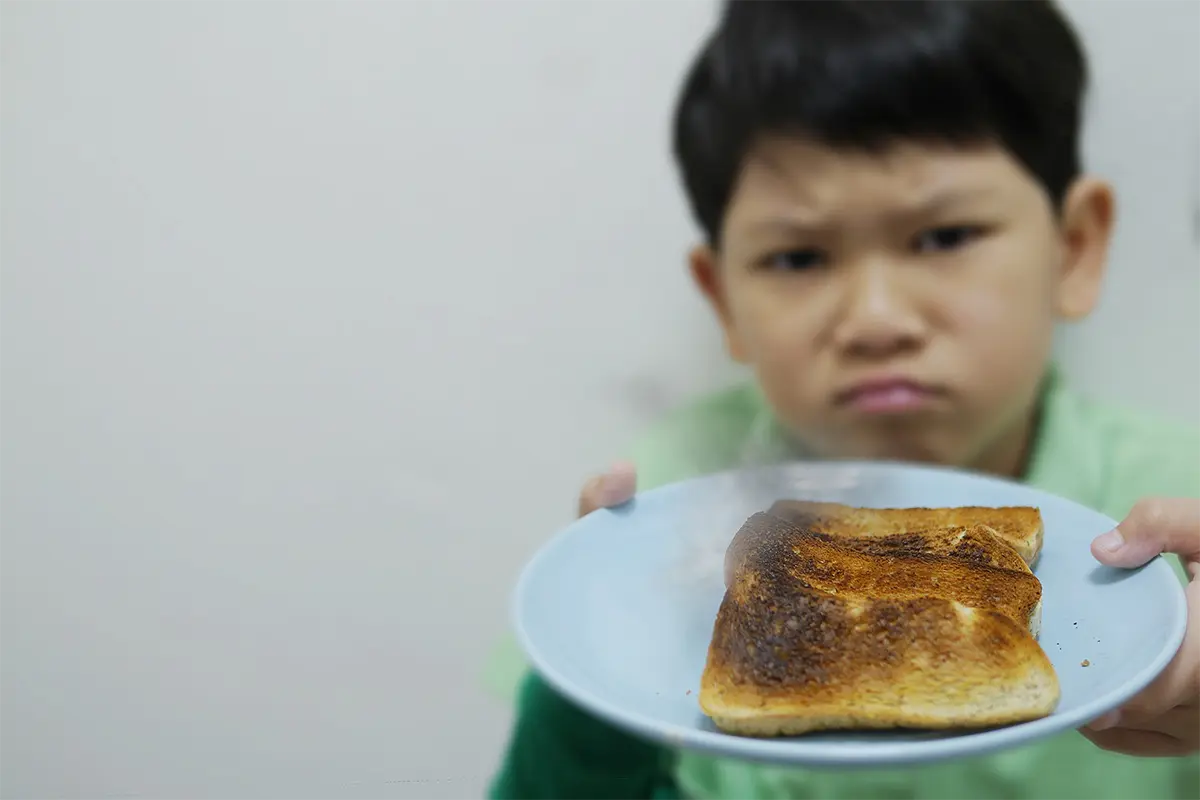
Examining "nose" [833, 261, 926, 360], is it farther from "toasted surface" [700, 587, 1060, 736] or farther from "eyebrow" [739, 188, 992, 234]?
"toasted surface" [700, 587, 1060, 736]

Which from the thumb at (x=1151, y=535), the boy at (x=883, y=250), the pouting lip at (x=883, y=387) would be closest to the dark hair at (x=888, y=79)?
the boy at (x=883, y=250)

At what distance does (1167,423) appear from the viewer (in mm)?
712

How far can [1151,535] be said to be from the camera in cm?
Result: 38

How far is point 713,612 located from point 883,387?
0.20 m

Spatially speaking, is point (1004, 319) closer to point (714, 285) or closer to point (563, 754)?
point (714, 285)

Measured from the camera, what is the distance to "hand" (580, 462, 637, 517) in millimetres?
449

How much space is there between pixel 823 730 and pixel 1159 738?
24cm

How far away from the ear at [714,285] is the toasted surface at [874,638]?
0.22m

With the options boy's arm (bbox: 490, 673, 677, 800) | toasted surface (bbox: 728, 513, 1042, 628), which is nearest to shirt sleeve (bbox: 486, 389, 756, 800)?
boy's arm (bbox: 490, 673, 677, 800)

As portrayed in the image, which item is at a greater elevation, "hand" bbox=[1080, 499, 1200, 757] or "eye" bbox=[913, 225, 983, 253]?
"eye" bbox=[913, 225, 983, 253]

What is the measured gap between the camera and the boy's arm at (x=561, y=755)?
512 mm

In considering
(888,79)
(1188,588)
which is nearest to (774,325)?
(888,79)

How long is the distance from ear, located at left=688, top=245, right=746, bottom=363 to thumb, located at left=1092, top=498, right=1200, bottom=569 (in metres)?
0.27

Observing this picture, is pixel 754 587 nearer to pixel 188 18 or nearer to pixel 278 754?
pixel 278 754
